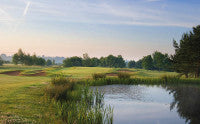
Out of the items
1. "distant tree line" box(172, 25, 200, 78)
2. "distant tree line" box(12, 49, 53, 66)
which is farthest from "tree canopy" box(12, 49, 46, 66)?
"distant tree line" box(172, 25, 200, 78)

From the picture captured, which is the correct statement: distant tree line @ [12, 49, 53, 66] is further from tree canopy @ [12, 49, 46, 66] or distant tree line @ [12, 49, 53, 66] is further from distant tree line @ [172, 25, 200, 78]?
distant tree line @ [172, 25, 200, 78]

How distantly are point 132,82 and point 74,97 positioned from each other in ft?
40.2

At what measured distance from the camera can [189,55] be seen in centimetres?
2714

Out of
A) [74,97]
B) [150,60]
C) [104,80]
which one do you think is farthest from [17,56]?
[74,97]

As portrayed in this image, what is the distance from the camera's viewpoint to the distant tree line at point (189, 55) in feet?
85.6

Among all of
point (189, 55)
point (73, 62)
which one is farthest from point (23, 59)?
point (189, 55)

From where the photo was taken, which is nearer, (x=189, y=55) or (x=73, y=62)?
(x=189, y=55)

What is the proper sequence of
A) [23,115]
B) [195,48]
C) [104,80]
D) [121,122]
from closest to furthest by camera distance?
1. [23,115]
2. [121,122]
3. [104,80]
4. [195,48]

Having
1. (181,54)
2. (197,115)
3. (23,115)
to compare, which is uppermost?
(181,54)

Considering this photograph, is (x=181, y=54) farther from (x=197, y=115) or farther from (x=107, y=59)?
(x=107, y=59)

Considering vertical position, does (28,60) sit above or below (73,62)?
above

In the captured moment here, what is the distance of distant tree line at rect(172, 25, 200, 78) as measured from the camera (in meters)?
26.1

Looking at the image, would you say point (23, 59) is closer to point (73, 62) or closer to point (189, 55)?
point (73, 62)

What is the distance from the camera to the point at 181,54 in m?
28.2
